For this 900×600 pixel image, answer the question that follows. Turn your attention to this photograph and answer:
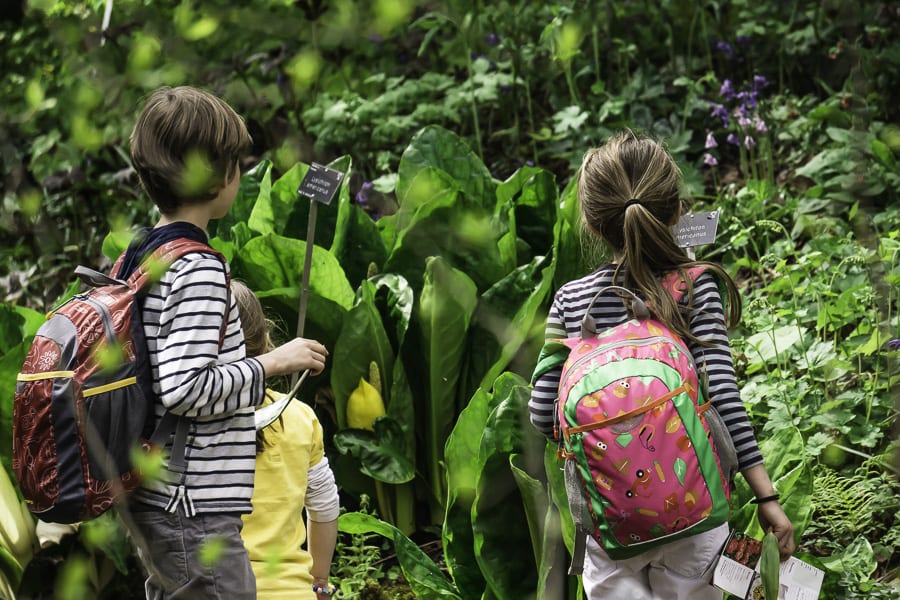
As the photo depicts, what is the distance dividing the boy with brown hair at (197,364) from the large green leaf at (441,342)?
926mm

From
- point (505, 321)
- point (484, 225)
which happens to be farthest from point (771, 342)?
point (484, 225)

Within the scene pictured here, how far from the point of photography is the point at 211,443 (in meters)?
1.70

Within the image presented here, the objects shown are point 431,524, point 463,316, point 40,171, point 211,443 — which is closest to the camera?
point 211,443

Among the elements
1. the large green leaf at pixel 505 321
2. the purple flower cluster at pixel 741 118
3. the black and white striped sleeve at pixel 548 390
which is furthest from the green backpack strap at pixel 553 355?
the purple flower cluster at pixel 741 118

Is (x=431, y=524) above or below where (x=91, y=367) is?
below

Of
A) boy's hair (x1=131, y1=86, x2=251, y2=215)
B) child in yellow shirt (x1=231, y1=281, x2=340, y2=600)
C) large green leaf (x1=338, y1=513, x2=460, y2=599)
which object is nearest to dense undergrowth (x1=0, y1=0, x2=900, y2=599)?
large green leaf (x1=338, y1=513, x2=460, y2=599)

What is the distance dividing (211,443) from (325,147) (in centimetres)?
301

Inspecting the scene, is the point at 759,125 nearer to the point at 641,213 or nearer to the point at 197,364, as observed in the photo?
the point at 641,213

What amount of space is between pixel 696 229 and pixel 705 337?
0.84 ft

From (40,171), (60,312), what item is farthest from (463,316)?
(40,171)

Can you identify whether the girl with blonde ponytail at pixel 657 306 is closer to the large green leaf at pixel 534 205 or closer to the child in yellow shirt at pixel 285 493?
the child in yellow shirt at pixel 285 493

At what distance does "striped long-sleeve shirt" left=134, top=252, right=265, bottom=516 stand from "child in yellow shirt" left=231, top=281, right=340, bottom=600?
9.9 inches

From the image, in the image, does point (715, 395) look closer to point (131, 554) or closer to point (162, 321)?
point (162, 321)

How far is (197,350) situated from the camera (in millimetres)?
1615
